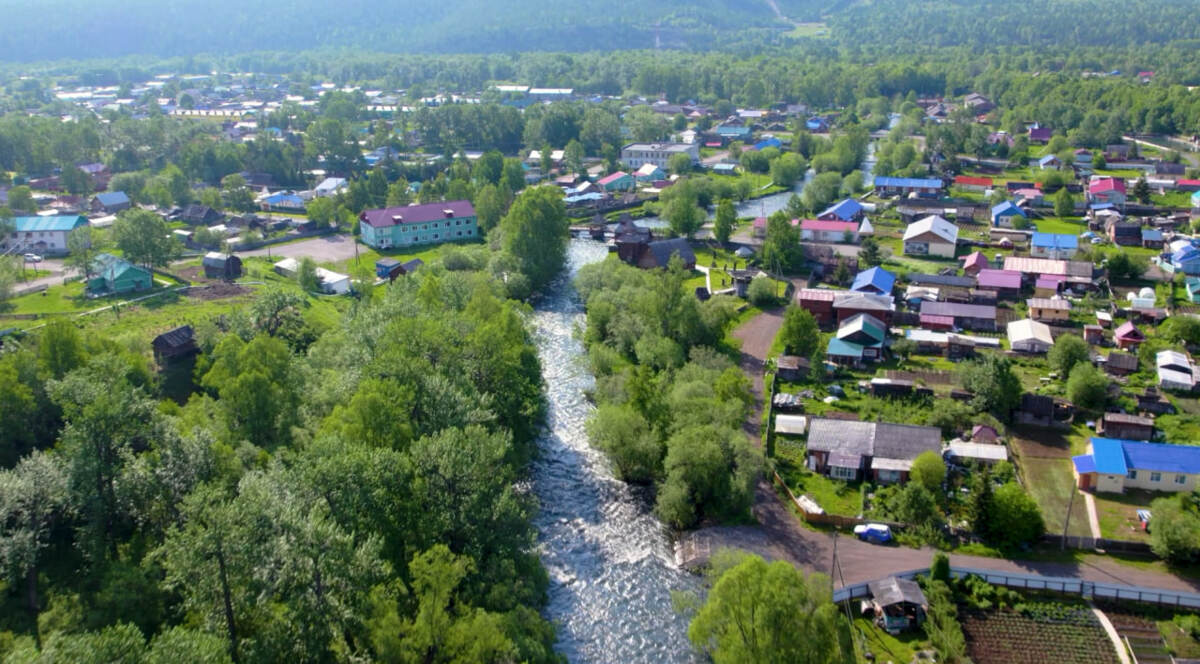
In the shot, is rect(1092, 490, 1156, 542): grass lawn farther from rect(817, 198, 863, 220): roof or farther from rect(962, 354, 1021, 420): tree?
rect(817, 198, 863, 220): roof

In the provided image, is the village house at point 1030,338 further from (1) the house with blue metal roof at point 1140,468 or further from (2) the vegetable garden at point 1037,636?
(2) the vegetable garden at point 1037,636

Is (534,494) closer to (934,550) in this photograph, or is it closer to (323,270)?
(934,550)

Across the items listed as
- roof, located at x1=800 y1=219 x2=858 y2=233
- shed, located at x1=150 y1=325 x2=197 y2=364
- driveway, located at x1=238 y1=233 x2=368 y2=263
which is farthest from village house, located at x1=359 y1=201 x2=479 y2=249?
roof, located at x1=800 y1=219 x2=858 y2=233

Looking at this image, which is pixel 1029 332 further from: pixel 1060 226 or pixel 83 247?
pixel 83 247

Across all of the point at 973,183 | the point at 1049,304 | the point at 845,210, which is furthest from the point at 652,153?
the point at 1049,304

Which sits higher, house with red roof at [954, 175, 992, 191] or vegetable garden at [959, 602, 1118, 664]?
house with red roof at [954, 175, 992, 191]
